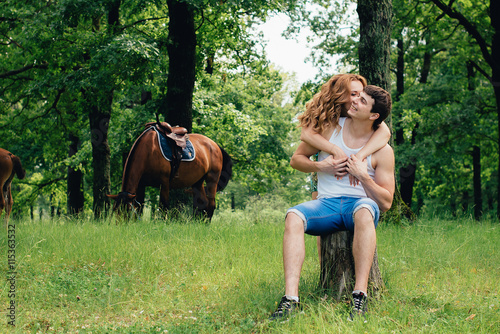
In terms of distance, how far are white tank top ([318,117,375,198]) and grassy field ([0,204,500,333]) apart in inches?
38.3

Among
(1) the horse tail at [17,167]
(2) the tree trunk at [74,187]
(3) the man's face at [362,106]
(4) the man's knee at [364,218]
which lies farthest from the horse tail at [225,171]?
(2) the tree trunk at [74,187]

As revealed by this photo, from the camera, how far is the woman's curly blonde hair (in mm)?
4387

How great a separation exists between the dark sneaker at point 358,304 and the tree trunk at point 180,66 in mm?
7555

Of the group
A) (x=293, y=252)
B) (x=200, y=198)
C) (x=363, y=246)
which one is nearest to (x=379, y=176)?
A: (x=363, y=246)

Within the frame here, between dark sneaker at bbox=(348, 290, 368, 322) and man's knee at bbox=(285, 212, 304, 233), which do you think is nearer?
dark sneaker at bbox=(348, 290, 368, 322)

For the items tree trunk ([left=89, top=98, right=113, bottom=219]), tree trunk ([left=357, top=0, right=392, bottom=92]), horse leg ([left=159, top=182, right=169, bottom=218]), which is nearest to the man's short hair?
tree trunk ([left=357, top=0, right=392, bottom=92])

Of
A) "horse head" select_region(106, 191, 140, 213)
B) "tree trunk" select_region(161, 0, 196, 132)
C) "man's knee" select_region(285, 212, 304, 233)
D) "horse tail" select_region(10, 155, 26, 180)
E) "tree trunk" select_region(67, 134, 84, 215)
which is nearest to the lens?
"man's knee" select_region(285, 212, 304, 233)

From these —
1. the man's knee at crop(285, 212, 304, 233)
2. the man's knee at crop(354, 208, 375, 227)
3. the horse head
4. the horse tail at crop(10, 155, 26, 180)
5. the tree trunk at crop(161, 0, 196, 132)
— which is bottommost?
the horse head

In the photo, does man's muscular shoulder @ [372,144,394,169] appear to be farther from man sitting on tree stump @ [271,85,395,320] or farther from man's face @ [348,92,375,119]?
man's face @ [348,92,375,119]

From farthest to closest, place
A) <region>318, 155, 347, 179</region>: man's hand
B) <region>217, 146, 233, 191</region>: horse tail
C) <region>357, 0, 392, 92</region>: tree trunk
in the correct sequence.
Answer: <region>217, 146, 233, 191</region>: horse tail
<region>357, 0, 392, 92</region>: tree trunk
<region>318, 155, 347, 179</region>: man's hand

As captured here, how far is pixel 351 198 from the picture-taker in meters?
4.18

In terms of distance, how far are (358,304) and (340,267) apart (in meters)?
0.55

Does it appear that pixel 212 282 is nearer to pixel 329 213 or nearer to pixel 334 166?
pixel 329 213

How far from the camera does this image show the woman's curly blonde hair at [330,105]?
439 cm
